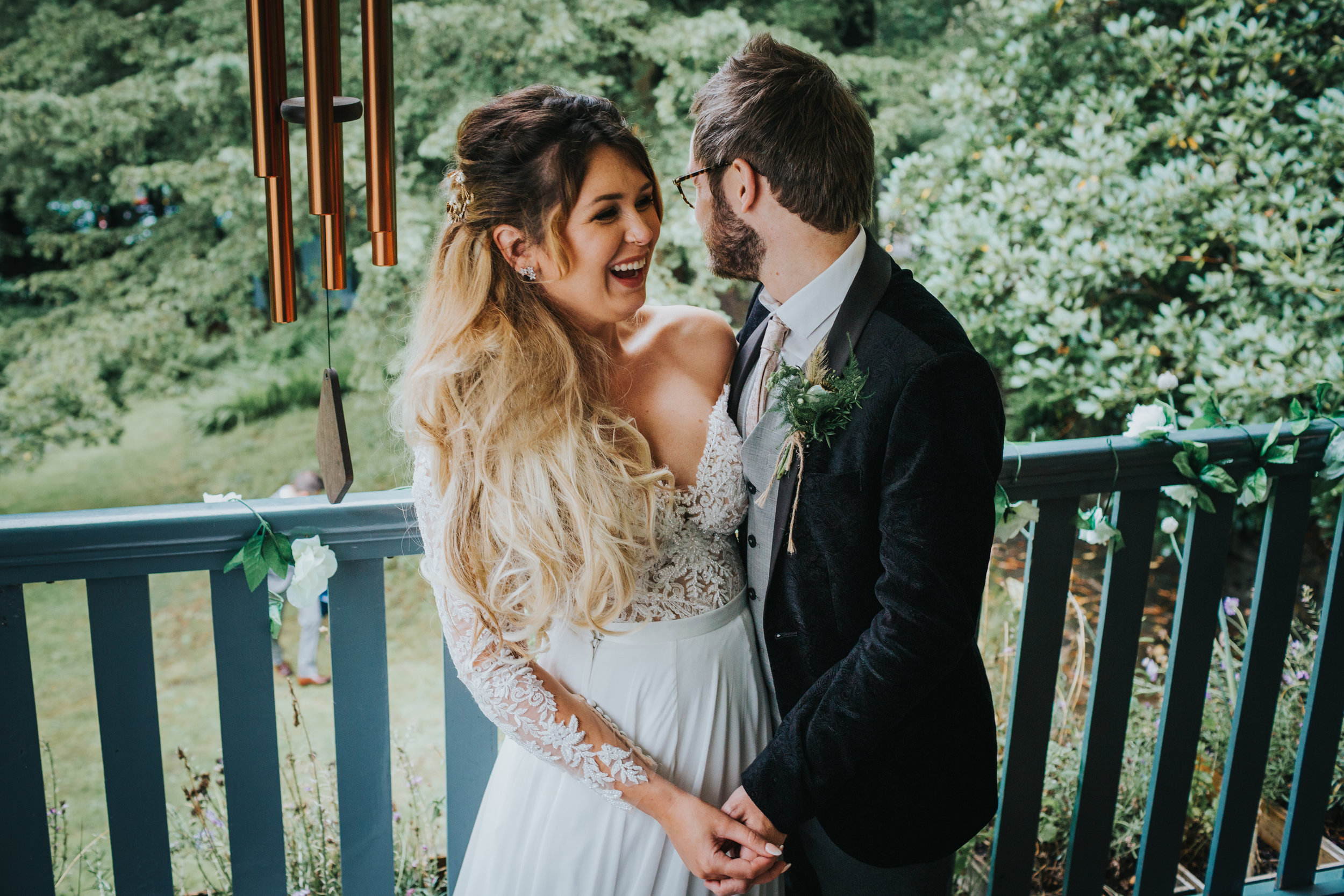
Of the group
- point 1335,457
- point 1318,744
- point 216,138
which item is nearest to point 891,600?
Result: point 1335,457

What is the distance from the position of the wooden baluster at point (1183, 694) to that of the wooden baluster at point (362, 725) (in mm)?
1531

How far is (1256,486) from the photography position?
1.95 metres

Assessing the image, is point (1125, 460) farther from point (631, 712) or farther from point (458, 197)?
point (458, 197)

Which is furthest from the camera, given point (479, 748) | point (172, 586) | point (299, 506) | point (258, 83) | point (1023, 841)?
point (172, 586)

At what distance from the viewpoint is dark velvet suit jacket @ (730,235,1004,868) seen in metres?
1.34

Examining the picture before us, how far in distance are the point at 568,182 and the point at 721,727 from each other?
0.93m

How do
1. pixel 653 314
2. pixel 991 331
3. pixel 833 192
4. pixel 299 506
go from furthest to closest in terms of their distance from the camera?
pixel 991 331
pixel 653 314
pixel 299 506
pixel 833 192

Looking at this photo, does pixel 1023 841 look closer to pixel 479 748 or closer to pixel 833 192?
pixel 479 748

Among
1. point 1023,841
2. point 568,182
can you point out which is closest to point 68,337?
point 568,182

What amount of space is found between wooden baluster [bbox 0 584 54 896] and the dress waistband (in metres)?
0.88

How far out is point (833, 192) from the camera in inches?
57.6

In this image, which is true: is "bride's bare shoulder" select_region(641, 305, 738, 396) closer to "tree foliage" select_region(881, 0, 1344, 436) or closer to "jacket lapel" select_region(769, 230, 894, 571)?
"jacket lapel" select_region(769, 230, 894, 571)

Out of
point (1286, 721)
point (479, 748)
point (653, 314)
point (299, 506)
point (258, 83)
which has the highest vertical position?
point (258, 83)

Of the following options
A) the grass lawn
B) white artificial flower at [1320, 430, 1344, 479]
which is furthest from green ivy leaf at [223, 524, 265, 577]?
the grass lawn
